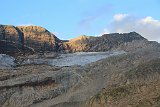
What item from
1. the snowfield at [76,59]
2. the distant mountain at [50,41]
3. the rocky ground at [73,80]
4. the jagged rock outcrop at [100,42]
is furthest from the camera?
the jagged rock outcrop at [100,42]

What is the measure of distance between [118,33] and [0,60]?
2086cm

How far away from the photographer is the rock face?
5370cm

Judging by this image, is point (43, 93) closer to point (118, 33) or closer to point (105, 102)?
point (105, 102)

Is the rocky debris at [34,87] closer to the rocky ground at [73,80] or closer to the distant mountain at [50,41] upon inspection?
the rocky ground at [73,80]

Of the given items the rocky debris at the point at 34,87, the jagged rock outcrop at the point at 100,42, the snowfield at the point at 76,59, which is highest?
the jagged rock outcrop at the point at 100,42

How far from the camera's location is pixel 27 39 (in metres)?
56.2

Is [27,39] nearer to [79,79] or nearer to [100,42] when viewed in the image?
[100,42]

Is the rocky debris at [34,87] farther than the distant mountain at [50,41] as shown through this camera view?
No

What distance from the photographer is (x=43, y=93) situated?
33.3m

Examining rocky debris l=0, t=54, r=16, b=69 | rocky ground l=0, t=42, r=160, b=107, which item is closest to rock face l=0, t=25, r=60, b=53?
rocky debris l=0, t=54, r=16, b=69

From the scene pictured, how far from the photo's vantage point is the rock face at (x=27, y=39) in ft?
176

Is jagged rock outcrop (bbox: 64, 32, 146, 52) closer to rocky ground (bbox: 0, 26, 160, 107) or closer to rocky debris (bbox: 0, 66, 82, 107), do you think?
rocky ground (bbox: 0, 26, 160, 107)

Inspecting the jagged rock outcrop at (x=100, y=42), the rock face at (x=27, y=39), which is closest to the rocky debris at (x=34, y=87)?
the rock face at (x=27, y=39)

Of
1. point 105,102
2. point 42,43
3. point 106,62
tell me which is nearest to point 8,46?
point 42,43
